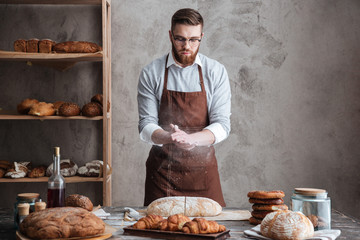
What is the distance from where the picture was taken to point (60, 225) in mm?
1344

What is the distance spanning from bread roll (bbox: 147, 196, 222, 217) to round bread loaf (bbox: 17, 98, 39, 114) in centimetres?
179

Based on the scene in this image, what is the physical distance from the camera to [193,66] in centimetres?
267

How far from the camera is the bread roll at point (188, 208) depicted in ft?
5.84

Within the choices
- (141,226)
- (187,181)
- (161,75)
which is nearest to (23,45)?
(161,75)

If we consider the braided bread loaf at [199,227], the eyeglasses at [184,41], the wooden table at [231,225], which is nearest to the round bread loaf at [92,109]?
the eyeglasses at [184,41]

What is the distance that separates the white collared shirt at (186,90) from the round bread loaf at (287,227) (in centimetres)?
116

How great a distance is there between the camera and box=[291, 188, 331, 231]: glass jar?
1505mm

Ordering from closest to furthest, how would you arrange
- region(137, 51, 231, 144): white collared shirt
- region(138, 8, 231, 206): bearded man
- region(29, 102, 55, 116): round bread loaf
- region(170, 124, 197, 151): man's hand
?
region(170, 124, 197, 151): man's hand, region(138, 8, 231, 206): bearded man, region(137, 51, 231, 144): white collared shirt, region(29, 102, 55, 116): round bread loaf

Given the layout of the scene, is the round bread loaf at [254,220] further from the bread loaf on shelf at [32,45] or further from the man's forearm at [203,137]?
the bread loaf on shelf at [32,45]

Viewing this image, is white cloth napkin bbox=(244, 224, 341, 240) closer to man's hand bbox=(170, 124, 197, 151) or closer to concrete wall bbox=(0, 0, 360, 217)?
man's hand bbox=(170, 124, 197, 151)

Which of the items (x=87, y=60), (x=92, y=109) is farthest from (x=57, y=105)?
(x=87, y=60)

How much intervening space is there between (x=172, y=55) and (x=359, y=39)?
170 centimetres

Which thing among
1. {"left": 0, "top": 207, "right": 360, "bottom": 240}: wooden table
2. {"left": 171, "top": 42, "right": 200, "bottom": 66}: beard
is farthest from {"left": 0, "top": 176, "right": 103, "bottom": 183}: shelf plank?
{"left": 0, "top": 207, "right": 360, "bottom": 240}: wooden table

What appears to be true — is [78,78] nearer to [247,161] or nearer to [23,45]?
[23,45]
